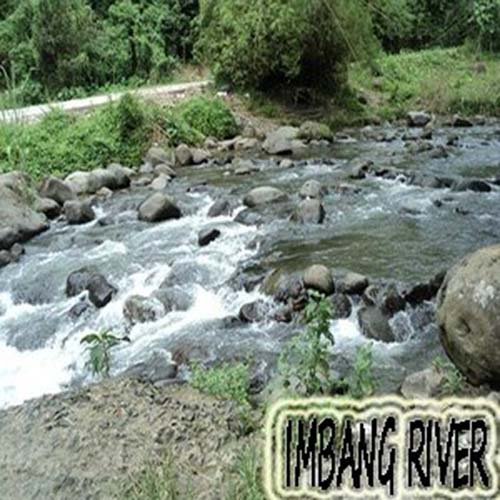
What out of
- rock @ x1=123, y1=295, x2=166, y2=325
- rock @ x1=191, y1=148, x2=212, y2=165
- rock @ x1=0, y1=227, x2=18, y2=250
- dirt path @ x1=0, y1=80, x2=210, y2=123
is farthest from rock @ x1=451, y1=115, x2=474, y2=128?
rock @ x1=123, y1=295, x2=166, y2=325

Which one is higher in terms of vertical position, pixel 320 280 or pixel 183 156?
pixel 320 280

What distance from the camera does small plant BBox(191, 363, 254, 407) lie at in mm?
4641

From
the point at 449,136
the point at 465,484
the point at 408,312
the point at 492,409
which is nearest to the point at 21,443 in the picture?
the point at 465,484

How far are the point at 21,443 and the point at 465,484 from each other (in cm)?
241

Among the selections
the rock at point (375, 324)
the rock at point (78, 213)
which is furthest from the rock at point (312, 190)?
the rock at point (375, 324)

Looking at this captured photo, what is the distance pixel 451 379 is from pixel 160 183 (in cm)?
825

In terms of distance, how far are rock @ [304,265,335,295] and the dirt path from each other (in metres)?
7.54

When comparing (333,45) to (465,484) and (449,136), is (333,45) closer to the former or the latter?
(449,136)

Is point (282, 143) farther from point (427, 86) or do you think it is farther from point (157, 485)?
point (157, 485)

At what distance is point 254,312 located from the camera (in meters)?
6.95

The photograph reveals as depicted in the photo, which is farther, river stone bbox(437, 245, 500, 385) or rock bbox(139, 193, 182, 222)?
rock bbox(139, 193, 182, 222)

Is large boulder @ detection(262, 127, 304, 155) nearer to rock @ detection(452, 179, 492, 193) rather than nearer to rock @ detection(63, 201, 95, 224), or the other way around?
rock @ detection(452, 179, 492, 193)

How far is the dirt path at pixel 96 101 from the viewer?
1414 centimetres

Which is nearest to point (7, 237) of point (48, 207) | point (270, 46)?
point (48, 207)
